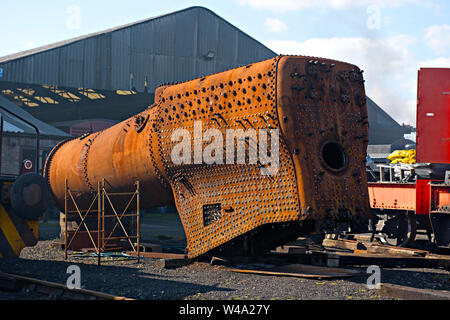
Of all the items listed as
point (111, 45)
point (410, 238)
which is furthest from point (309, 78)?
point (111, 45)

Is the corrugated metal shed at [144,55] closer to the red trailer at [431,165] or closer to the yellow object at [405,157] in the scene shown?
the yellow object at [405,157]

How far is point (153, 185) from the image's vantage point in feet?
31.9

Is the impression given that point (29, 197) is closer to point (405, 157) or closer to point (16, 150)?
point (405, 157)

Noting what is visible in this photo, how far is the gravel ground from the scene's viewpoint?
22.0ft

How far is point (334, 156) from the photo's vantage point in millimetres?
7949

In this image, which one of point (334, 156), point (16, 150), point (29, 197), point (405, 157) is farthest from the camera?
point (16, 150)

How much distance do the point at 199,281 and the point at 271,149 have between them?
214 cm

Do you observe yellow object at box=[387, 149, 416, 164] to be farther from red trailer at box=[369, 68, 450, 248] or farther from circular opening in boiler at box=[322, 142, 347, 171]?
circular opening in boiler at box=[322, 142, 347, 171]

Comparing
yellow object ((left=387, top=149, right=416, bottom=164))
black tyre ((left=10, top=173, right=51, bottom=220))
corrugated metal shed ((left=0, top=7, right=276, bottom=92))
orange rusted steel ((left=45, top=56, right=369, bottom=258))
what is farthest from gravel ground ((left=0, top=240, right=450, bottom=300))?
corrugated metal shed ((left=0, top=7, right=276, bottom=92))

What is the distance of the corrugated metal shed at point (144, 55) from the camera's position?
78.6 feet

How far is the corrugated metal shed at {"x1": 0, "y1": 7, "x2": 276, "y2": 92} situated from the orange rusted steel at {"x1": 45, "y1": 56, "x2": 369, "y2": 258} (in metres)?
16.5

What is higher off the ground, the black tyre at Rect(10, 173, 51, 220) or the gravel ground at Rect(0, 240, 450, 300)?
the black tyre at Rect(10, 173, 51, 220)

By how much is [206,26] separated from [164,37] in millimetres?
2339

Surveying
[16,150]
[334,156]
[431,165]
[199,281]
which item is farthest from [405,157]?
[16,150]
